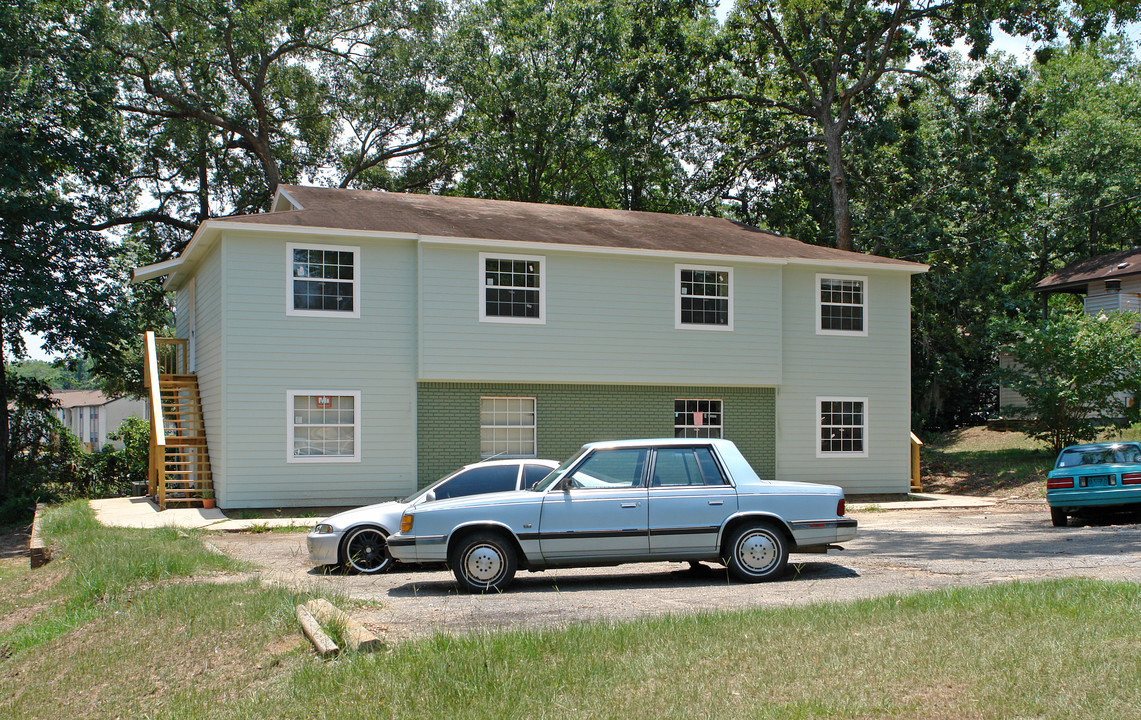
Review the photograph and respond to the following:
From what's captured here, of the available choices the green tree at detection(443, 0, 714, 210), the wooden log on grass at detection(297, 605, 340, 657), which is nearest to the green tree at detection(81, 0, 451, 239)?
the green tree at detection(443, 0, 714, 210)

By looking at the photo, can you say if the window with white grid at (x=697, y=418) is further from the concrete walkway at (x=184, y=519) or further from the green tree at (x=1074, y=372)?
the concrete walkway at (x=184, y=519)

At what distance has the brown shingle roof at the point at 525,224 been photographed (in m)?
20.6

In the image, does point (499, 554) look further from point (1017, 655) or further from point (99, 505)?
point (99, 505)

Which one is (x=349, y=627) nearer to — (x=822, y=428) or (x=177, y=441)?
(x=177, y=441)

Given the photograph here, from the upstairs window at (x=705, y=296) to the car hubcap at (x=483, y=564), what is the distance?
12956 millimetres

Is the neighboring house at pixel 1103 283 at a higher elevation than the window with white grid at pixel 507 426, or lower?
higher

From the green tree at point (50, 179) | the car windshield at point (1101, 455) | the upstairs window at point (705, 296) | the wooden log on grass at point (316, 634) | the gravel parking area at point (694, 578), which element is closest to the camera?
the wooden log on grass at point (316, 634)

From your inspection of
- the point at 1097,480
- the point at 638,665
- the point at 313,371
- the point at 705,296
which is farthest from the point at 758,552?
the point at 705,296

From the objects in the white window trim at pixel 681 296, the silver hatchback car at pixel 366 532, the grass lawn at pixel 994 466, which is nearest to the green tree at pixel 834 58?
the grass lawn at pixel 994 466

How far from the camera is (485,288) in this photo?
68.4 ft

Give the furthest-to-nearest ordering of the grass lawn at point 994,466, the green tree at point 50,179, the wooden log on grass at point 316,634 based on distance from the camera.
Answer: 1. the green tree at point 50,179
2. the grass lawn at point 994,466
3. the wooden log on grass at point 316,634

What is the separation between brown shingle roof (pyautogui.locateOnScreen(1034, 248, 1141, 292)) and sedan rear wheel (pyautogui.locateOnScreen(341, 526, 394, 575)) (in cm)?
3215

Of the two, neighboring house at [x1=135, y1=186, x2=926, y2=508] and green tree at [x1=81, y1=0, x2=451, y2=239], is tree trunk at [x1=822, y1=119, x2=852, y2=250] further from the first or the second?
green tree at [x1=81, y1=0, x2=451, y2=239]

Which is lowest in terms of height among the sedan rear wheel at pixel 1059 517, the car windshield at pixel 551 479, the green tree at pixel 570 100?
the sedan rear wheel at pixel 1059 517
